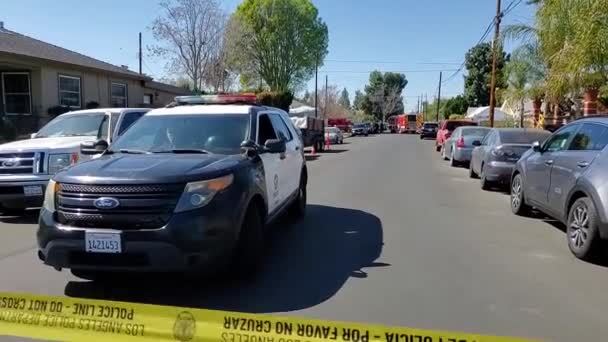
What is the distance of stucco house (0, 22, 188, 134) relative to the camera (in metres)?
20.7

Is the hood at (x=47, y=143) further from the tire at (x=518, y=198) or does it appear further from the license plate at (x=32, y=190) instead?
the tire at (x=518, y=198)

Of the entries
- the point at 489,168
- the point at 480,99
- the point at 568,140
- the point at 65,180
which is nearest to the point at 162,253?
the point at 65,180

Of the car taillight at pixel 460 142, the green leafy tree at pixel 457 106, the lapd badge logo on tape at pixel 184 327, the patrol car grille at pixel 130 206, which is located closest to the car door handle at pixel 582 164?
the patrol car grille at pixel 130 206

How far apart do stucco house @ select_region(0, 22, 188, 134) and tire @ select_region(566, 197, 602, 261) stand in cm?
1901

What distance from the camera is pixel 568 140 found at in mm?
7332

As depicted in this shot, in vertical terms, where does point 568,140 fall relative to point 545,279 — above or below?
above

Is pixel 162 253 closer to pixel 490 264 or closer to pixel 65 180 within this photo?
pixel 65 180

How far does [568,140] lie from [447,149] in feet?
44.7

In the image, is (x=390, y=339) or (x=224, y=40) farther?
(x=224, y=40)

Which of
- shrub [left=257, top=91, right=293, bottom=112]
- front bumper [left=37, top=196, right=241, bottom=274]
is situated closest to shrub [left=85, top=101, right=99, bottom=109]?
shrub [left=257, top=91, right=293, bottom=112]

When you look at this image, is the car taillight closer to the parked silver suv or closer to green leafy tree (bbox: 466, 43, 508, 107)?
the parked silver suv

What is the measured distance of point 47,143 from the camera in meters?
8.75

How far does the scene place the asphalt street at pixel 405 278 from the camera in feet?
14.6

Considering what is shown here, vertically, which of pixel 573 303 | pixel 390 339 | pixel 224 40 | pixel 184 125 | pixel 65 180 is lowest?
pixel 573 303
